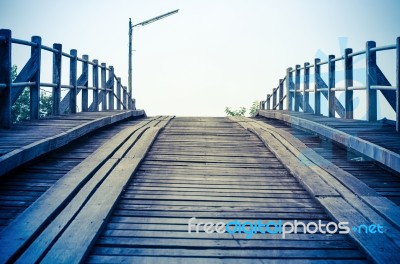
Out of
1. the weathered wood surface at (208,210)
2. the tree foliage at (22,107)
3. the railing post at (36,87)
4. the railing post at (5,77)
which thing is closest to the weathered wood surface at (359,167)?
the weathered wood surface at (208,210)

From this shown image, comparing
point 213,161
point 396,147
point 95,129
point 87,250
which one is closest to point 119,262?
point 87,250

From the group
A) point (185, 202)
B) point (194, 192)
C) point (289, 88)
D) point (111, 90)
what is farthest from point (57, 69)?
point (289, 88)

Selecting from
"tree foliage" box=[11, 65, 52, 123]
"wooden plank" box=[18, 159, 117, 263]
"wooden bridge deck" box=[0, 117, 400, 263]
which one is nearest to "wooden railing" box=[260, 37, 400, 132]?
"wooden bridge deck" box=[0, 117, 400, 263]

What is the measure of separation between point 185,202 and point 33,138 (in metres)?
2.65

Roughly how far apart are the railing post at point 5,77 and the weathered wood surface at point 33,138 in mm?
212

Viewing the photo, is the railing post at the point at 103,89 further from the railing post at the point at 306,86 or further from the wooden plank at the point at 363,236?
the wooden plank at the point at 363,236

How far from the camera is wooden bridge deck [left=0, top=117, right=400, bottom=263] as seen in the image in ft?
9.77

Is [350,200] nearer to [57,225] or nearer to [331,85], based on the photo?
[57,225]

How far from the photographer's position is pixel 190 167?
5.20 m

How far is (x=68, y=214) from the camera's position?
3449mm

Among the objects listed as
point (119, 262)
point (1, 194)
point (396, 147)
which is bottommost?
point (119, 262)

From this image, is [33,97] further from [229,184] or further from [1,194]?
[229,184]

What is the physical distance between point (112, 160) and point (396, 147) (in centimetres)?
357

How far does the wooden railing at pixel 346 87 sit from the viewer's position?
7156 millimetres
